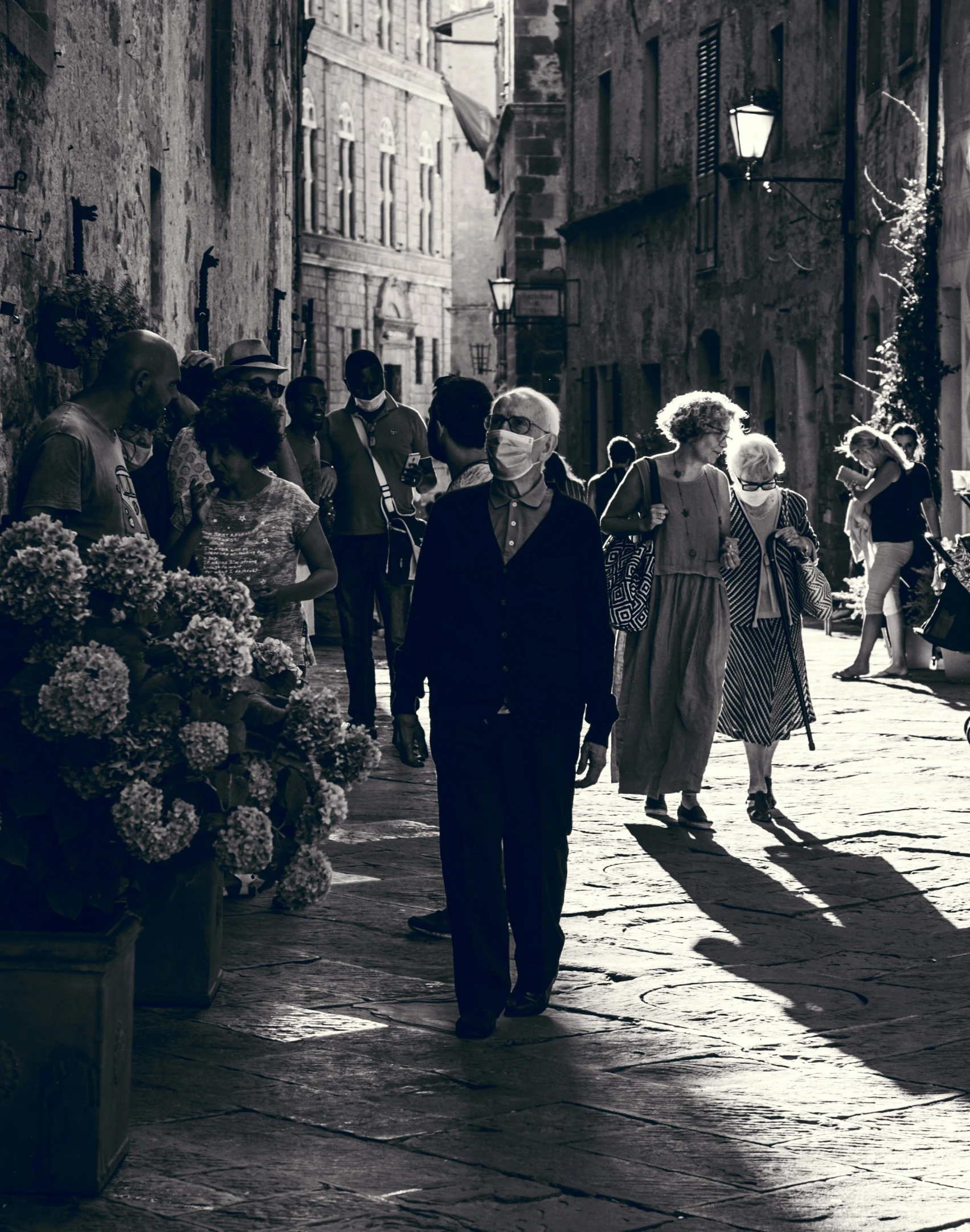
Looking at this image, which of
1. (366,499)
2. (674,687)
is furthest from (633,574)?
(366,499)

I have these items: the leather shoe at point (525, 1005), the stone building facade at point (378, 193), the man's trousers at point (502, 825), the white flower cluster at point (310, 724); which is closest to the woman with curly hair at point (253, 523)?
the man's trousers at point (502, 825)

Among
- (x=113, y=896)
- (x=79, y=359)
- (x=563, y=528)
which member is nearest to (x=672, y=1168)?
(x=113, y=896)

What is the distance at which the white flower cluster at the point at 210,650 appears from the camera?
14.2 ft

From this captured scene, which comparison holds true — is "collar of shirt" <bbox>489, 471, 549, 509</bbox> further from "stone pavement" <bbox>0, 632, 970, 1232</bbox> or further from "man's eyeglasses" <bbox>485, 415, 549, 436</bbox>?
"stone pavement" <bbox>0, 632, 970, 1232</bbox>

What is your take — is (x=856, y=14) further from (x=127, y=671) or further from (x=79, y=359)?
(x=127, y=671)

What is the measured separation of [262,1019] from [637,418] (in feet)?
77.7

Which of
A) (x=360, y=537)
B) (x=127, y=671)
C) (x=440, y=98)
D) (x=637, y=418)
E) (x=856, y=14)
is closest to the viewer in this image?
(x=127, y=671)

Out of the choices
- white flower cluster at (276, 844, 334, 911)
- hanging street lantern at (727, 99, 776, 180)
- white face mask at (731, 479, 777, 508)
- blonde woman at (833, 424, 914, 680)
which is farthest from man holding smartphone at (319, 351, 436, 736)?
hanging street lantern at (727, 99, 776, 180)

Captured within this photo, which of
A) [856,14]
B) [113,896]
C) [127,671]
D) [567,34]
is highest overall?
[567,34]

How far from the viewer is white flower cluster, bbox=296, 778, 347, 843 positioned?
4648 mm

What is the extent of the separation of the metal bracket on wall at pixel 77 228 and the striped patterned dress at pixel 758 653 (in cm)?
279

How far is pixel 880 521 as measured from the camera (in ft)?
47.5

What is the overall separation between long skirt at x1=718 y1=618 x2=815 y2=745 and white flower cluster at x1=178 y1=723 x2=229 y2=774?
486 centimetres

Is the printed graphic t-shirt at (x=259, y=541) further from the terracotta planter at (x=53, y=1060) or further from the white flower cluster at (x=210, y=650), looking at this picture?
the terracotta planter at (x=53, y=1060)
